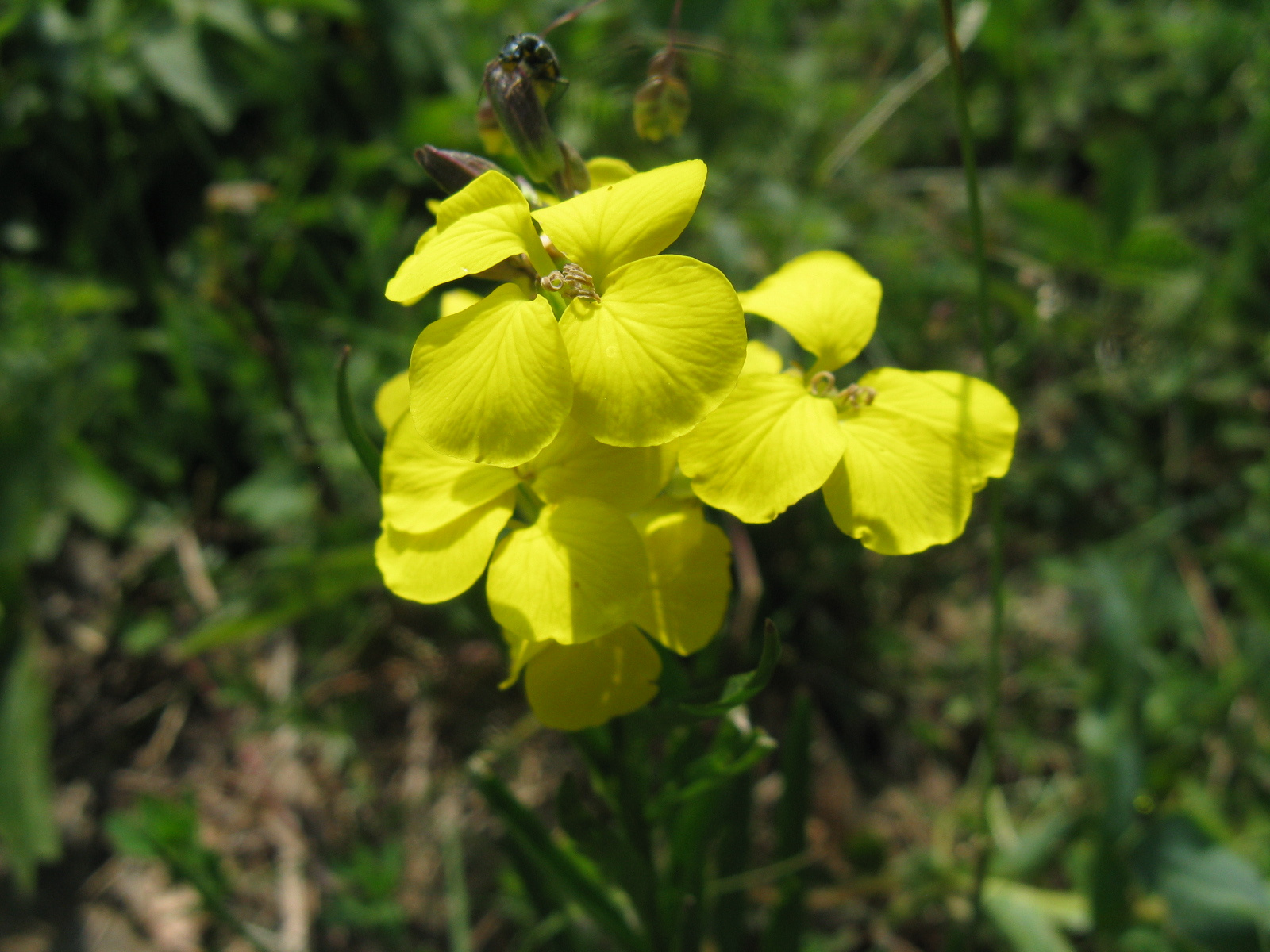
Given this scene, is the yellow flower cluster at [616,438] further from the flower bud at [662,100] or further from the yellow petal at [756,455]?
the flower bud at [662,100]

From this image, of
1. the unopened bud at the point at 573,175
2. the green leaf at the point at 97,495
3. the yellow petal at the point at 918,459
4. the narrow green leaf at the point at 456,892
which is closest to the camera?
the yellow petal at the point at 918,459

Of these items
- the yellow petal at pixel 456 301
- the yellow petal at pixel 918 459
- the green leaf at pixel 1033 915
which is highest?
the yellow petal at pixel 456 301

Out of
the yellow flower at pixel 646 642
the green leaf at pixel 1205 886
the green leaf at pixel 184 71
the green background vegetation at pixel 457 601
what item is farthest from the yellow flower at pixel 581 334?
the green leaf at pixel 184 71

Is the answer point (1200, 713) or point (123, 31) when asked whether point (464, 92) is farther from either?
point (1200, 713)

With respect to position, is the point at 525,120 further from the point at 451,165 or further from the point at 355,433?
the point at 355,433

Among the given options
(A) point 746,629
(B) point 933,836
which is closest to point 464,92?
(A) point 746,629
